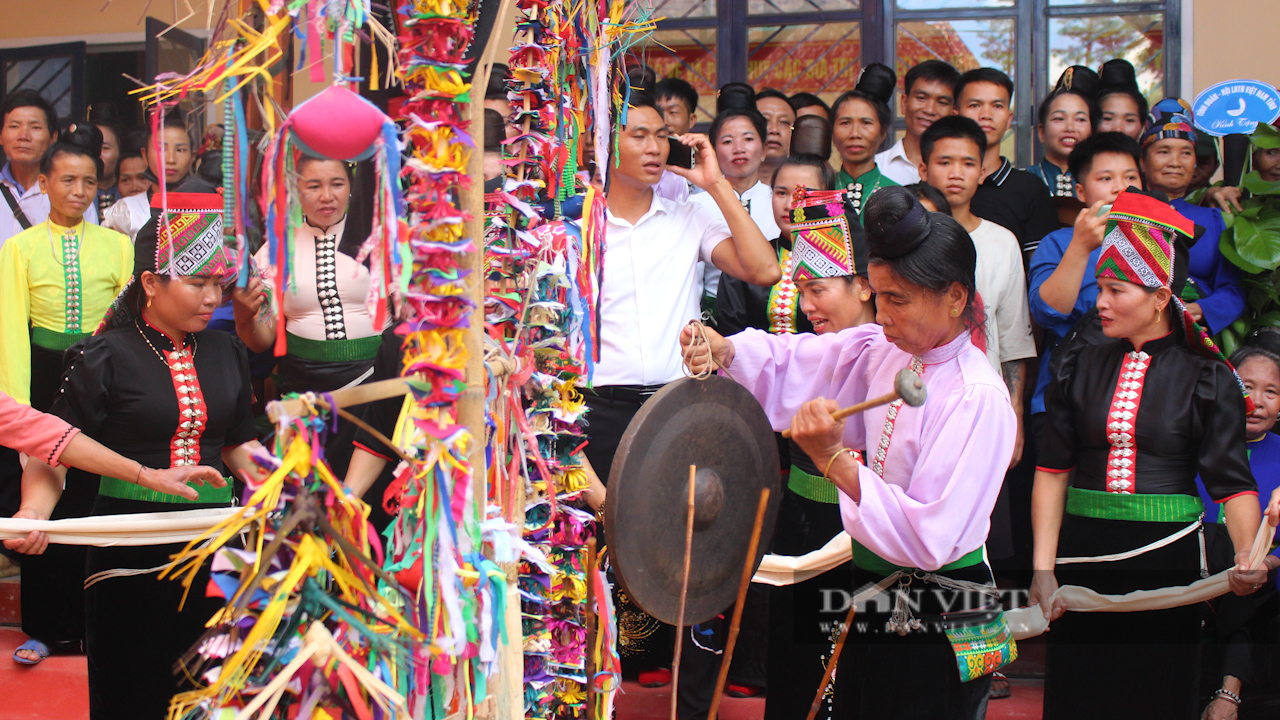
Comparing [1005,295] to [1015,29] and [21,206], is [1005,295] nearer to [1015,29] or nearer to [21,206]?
[1015,29]

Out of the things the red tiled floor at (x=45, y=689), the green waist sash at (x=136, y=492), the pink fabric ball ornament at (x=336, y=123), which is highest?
the pink fabric ball ornament at (x=336, y=123)

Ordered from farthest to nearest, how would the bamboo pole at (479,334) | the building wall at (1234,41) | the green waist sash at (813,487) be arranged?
the building wall at (1234,41), the green waist sash at (813,487), the bamboo pole at (479,334)

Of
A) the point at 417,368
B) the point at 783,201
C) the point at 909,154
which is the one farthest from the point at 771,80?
the point at 417,368

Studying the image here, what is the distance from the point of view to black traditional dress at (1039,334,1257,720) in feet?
7.79

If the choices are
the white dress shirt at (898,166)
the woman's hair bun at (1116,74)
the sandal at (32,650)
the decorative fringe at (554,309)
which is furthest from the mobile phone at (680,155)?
the sandal at (32,650)

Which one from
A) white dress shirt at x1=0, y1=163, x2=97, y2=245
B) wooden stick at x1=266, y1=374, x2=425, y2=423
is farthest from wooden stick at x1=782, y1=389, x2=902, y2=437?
white dress shirt at x1=0, y1=163, x2=97, y2=245

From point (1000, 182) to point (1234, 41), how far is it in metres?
2.08

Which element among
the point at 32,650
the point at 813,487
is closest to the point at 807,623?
the point at 813,487

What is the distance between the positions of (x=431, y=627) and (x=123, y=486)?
1529 mm

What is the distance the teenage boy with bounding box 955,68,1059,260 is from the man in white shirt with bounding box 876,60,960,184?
11cm

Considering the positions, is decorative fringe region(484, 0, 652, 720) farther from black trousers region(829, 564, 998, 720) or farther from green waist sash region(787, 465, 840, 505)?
green waist sash region(787, 465, 840, 505)

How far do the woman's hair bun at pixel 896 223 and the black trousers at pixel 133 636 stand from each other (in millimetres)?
1826

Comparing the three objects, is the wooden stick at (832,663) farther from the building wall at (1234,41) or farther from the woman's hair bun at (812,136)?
the building wall at (1234,41)

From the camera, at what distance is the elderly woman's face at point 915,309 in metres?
1.85
